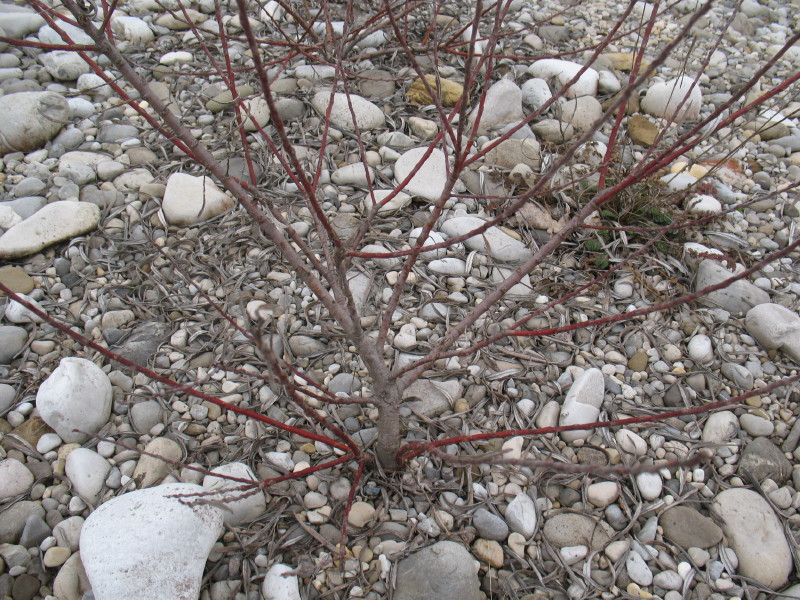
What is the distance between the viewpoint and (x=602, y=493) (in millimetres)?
1800

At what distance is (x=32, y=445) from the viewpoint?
1.88m

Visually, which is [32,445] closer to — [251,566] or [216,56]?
[251,566]

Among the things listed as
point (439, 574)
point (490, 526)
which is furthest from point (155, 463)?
point (490, 526)

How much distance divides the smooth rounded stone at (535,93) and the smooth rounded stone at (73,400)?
254 cm

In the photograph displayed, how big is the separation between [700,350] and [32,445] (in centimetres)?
237

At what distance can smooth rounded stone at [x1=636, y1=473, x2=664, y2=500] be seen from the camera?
5.98 feet

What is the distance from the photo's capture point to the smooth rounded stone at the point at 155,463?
1821 mm

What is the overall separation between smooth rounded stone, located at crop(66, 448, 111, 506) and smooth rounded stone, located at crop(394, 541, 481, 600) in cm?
96

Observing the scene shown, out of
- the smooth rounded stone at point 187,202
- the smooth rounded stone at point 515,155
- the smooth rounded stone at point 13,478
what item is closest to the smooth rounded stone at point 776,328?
the smooth rounded stone at point 515,155

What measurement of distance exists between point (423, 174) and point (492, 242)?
0.49 metres

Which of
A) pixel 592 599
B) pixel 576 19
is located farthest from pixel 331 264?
pixel 576 19

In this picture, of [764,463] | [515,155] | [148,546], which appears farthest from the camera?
[515,155]

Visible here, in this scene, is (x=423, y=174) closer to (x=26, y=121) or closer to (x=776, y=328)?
(x=776, y=328)

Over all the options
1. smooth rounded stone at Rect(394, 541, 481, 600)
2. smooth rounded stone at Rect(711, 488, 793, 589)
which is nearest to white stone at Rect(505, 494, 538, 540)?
smooth rounded stone at Rect(394, 541, 481, 600)
